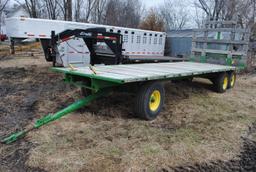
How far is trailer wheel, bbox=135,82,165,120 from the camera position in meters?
4.33

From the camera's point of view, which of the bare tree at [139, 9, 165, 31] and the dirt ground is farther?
the bare tree at [139, 9, 165, 31]

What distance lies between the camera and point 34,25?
9594mm

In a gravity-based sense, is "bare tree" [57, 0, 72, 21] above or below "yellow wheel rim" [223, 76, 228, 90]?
above

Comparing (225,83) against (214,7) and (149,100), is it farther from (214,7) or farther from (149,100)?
(214,7)

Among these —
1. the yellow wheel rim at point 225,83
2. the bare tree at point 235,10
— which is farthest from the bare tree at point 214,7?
the yellow wheel rim at point 225,83

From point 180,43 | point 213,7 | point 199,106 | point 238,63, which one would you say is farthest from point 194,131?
point 213,7

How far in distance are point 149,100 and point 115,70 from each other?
0.90m

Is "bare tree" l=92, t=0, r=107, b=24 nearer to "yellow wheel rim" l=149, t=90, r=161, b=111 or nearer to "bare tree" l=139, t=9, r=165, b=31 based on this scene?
"bare tree" l=139, t=9, r=165, b=31

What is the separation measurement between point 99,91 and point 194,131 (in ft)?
5.95

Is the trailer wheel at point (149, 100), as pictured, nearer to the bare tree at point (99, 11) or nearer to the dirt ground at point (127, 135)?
the dirt ground at point (127, 135)

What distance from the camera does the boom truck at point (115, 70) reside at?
4.00m

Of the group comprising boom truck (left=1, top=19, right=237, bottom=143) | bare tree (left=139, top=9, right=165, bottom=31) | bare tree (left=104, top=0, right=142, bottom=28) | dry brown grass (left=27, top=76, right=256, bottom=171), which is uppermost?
bare tree (left=104, top=0, right=142, bottom=28)

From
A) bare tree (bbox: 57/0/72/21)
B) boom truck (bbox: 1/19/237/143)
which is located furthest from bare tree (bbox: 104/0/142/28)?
boom truck (bbox: 1/19/237/143)

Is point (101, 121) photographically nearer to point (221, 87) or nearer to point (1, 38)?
point (221, 87)
